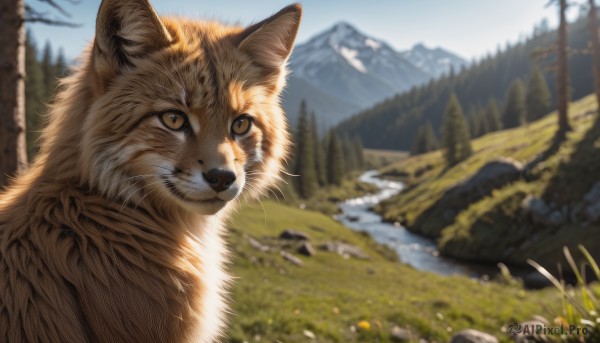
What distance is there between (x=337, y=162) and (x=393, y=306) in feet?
266

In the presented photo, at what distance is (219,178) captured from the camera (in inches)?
130

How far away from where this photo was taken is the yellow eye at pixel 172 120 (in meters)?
3.44

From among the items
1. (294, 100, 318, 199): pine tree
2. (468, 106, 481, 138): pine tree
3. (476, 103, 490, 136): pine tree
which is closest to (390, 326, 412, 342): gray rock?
(294, 100, 318, 199): pine tree

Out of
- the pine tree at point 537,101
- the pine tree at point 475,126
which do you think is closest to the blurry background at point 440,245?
the pine tree at point 537,101

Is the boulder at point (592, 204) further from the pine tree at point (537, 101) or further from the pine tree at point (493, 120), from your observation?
the pine tree at point (493, 120)

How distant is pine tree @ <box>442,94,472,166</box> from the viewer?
255 feet

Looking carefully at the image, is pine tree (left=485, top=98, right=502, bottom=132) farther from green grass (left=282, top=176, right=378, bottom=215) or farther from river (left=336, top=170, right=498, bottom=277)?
river (left=336, top=170, right=498, bottom=277)

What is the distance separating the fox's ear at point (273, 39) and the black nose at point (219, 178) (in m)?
1.41

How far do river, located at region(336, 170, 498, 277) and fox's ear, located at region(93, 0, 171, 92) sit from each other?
32.4 meters

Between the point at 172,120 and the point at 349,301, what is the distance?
13.2m

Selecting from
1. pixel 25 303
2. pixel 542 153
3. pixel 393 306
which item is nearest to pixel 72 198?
pixel 25 303

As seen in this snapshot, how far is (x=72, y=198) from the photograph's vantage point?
3.35 meters

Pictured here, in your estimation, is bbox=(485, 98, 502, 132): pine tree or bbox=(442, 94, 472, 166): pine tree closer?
bbox=(442, 94, 472, 166): pine tree

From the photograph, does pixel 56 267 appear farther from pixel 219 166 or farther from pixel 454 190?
pixel 454 190
